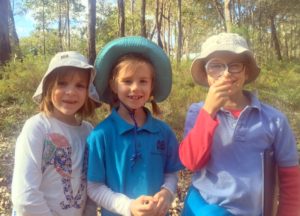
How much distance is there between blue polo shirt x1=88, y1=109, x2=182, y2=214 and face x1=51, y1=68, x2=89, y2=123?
0.69 feet

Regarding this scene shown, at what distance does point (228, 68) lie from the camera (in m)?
1.76

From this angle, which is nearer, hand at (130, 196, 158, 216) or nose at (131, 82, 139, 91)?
hand at (130, 196, 158, 216)

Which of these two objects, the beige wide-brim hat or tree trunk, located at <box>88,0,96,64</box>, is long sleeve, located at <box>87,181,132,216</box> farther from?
tree trunk, located at <box>88,0,96,64</box>

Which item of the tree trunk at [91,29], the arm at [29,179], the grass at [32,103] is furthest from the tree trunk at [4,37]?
the arm at [29,179]

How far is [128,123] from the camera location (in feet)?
6.25

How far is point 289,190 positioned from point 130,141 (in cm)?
78

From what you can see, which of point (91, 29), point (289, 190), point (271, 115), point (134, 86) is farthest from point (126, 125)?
point (91, 29)

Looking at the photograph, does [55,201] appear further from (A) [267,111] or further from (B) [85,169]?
(A) [267,111]

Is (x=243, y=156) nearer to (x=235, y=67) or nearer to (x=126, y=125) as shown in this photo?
(x=235, y=67)

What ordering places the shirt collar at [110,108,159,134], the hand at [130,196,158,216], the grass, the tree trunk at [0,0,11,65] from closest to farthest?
1. the hand at [130,196,158,216]
2. the shirt collar at [110,108,159,134]
3. the grass
4. the tree trunk at [0,0,11,65]

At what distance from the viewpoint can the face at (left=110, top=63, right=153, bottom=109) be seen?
6.19 ft

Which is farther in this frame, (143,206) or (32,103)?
(32,103)

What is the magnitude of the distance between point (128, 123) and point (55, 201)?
52 cm

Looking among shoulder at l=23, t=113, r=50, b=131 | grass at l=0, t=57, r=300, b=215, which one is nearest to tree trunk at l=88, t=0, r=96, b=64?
grass at l=0, t=57, r=300, b=215
